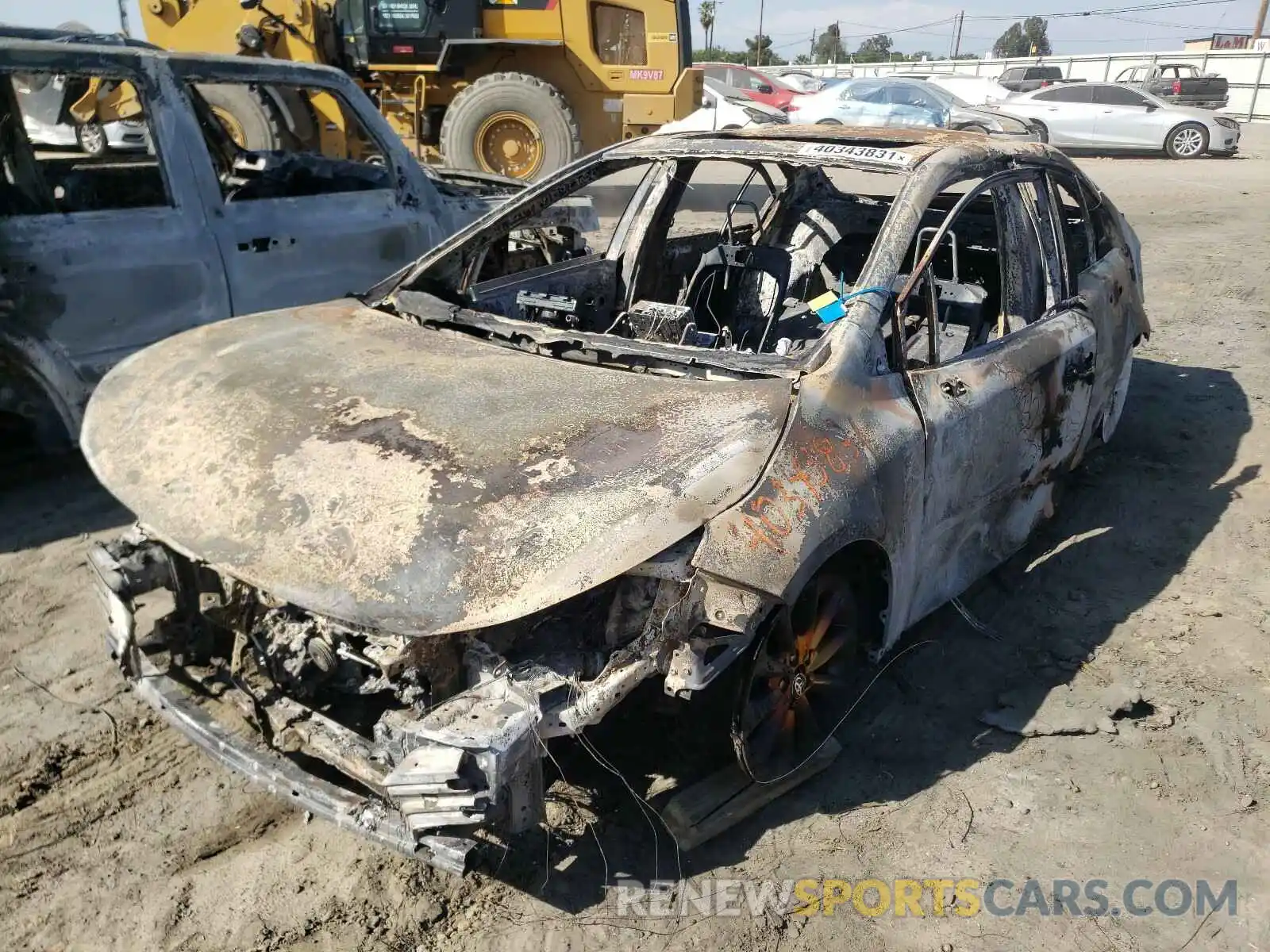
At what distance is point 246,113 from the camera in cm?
806

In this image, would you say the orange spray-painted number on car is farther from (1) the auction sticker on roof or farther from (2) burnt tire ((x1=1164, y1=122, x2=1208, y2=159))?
(2) burnt tire ((x1=1164, y1=122, x2=1208, y2=159))

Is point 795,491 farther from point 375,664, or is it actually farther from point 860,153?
point 860,153

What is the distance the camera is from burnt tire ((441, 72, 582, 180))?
10.9 metres

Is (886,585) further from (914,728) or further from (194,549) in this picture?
Result: (194,549)

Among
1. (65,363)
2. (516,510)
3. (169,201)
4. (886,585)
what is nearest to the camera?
(516,510)

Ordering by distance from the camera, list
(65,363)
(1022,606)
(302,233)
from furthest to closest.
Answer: (302,233)
(65,363)
(1022,606)

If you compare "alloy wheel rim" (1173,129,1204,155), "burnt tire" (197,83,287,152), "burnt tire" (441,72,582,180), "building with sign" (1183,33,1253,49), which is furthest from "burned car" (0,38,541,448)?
"building with sign" (1183,33,1253,49)

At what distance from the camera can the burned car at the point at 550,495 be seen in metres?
2.23

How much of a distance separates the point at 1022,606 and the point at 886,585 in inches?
50.1

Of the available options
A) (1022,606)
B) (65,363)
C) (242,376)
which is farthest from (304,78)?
(1022,606)

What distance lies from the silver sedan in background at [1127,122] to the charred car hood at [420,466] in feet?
60.6

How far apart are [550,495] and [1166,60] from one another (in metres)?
38.7

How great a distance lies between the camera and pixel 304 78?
5.20 meters

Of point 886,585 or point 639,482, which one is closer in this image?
point 639,482
